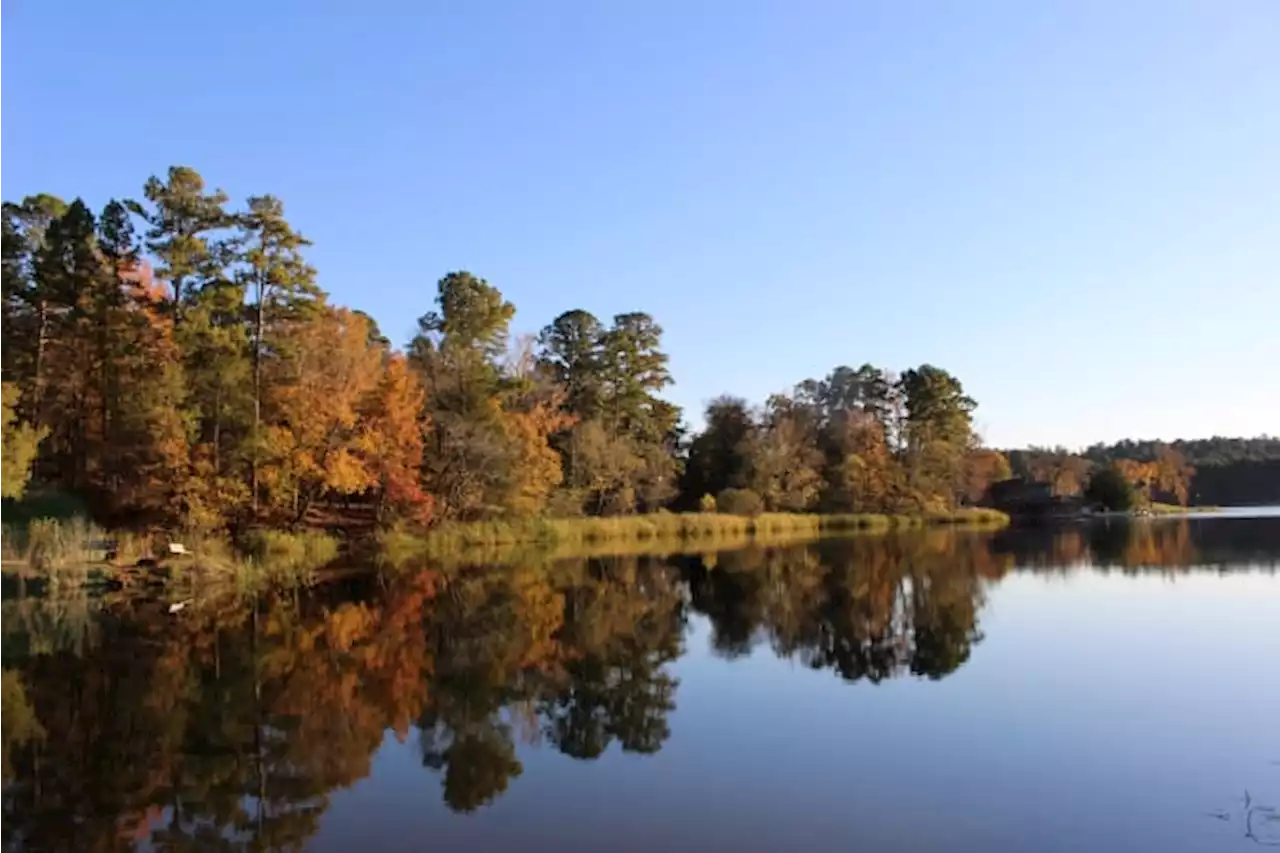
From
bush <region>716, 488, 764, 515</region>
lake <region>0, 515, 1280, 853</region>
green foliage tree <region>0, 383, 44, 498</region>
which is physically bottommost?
lake <region>0, 515, 1280, 853</region>

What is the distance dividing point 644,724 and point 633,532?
1561 inches

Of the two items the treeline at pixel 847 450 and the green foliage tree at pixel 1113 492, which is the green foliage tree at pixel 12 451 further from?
the green foliage tree at pixel 1113 492

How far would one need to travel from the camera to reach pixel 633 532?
167 feet

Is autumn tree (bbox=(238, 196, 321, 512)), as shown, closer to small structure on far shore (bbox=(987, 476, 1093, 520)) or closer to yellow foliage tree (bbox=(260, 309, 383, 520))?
yellow foliage tree (bbox=(260, 309, 383, 520))

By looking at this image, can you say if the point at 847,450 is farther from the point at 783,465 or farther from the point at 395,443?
the point at 395,443

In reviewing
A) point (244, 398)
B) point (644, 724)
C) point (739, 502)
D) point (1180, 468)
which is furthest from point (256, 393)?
point (1180, 468)

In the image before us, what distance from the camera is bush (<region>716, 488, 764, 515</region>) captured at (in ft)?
190

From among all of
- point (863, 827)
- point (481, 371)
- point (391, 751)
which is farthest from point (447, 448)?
point (863, 827)

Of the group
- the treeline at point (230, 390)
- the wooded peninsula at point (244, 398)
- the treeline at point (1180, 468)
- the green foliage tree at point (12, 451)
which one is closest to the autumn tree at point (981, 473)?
the treeline at point (1180, 468)

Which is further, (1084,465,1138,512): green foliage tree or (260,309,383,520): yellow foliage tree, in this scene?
(1084,465,1138,512): green foliage tree

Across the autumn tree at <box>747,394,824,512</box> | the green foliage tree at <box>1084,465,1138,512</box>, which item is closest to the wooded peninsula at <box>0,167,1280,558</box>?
the autumn tree at <box>747,394,824,512</box>

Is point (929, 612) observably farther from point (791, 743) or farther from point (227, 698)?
point (227, 698)

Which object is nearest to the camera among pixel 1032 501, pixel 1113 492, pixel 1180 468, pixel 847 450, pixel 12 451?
pixel 12 451

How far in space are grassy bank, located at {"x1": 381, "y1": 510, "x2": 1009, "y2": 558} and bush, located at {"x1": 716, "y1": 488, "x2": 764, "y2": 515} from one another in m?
0.76
